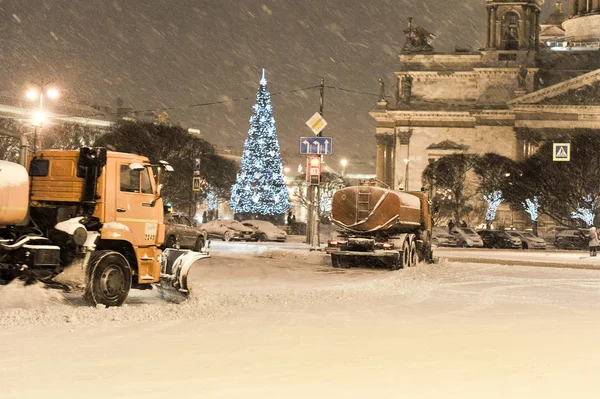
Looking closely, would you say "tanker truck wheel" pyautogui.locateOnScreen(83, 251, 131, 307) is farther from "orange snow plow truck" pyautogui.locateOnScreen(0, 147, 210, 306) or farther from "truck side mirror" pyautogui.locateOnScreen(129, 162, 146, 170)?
"truck side mirror" pyautogui.locateOnScreen(129, 162, 146, 170)

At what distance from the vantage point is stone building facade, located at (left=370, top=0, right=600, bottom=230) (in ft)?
291

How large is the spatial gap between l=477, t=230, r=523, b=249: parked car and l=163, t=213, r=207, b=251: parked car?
1012 inches

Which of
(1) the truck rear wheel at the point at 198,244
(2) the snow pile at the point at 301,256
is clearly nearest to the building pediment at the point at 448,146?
(2) the snow pile at the point at 301,256

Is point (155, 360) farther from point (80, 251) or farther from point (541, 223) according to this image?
point (541, 223)

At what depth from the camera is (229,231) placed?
5766 cm

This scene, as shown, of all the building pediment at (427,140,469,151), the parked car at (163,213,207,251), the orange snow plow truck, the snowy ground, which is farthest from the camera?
the building pediment at (427,140,469,151)

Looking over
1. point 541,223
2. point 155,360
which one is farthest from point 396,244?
point 541,223

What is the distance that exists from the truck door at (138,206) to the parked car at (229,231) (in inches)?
1595

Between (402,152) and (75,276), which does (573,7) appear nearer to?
(402,152)

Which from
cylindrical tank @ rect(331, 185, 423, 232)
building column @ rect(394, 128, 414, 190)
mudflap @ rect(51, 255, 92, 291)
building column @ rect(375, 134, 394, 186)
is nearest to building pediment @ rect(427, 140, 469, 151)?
building column @ rect(394, 128, 414, 190)

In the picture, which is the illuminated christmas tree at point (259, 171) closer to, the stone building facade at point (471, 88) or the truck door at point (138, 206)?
the stone building facade at point (471, 88)

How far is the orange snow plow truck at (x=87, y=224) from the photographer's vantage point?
14695mm

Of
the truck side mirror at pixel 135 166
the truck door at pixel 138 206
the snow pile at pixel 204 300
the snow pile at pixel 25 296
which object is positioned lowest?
the snow pile at pixel 204 300

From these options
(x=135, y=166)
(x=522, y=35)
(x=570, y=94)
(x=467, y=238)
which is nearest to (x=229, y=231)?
(x=467, y=238)
